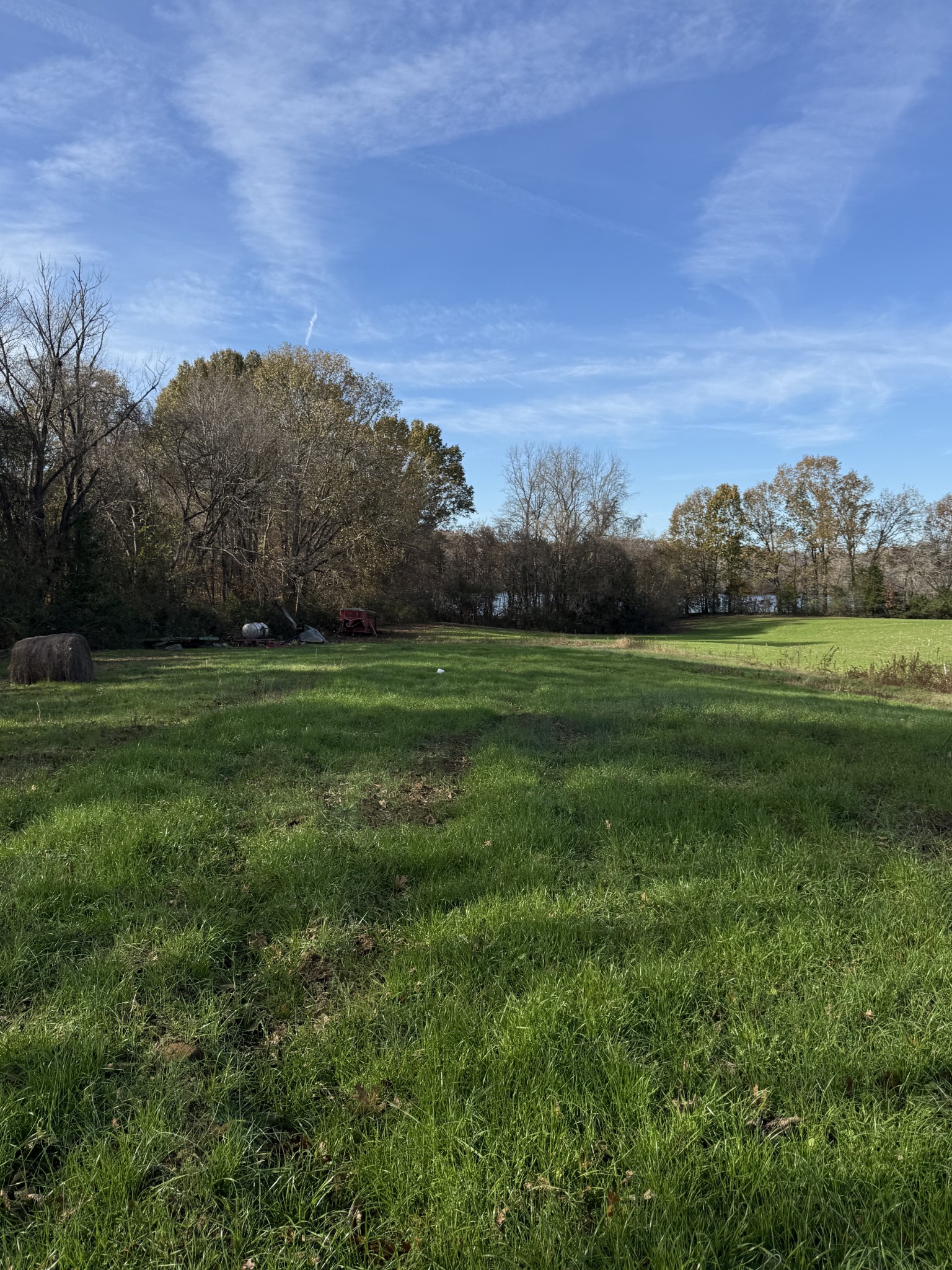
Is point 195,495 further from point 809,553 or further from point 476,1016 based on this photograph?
point 809,553

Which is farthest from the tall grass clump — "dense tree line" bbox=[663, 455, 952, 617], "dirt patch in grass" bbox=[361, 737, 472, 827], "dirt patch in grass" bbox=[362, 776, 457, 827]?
"dense tree line" bbox=[663, 455, 952, 617]

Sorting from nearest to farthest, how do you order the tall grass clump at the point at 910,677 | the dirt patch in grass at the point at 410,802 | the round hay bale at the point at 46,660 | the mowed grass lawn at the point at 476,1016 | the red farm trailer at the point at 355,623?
the mowed grass lawn at the point at 476,1016 < the dirt patch in grass at the point at 410,802 < the round hay bale at the point at 46,660 < the tall grass clump at the point at 910,677 < the red farm trailer at the point at 355,623

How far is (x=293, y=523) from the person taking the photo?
26.7 m

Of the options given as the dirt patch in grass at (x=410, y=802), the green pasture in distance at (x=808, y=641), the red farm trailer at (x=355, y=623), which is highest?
the red farm trailer at (x=355, y=623)

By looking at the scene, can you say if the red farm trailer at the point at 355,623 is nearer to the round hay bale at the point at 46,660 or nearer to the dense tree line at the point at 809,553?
the round hay bale at the point at 46,660

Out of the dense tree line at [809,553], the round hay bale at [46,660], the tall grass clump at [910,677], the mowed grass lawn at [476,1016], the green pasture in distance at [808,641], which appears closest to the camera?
the mowed grass lawn at [476,1016]

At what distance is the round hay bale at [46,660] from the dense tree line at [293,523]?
15.7 feet

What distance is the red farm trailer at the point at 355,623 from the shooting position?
24.7m

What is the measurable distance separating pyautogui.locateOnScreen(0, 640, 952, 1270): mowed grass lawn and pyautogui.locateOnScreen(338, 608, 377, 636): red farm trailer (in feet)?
62.8

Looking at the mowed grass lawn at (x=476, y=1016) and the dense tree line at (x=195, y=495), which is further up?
the dense tree line at (x=195, y=495)

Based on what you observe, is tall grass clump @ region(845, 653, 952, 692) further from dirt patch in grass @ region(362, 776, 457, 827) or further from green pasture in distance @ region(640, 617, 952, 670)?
dirt patch in grass @ region(362, 776, 457, 827)

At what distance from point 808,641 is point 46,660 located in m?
35.5

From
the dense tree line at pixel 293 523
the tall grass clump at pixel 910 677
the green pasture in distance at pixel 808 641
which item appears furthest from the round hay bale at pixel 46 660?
the green pasture in distance at pixel 808 641

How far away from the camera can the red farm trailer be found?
24.7 metres
